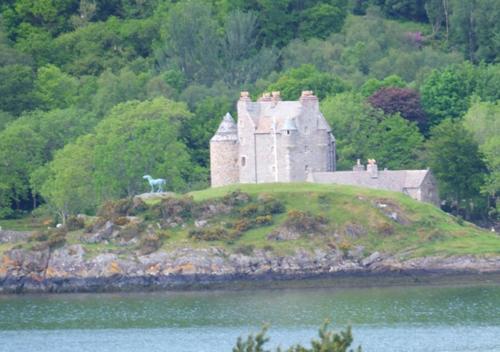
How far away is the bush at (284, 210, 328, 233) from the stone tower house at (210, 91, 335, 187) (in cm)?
499

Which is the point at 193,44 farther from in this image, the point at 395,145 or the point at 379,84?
the point at 395,145

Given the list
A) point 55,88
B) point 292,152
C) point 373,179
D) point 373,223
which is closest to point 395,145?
point 373,179

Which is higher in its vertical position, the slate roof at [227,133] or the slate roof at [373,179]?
the slate roof at [227,133]

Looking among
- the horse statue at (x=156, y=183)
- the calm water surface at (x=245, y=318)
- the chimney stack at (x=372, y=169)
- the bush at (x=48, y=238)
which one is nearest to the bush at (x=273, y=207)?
the chimney stack at (x=372, y=169)

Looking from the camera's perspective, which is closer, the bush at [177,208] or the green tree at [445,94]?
the bush at [177,208]

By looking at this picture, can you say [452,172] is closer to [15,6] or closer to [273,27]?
[273,27]

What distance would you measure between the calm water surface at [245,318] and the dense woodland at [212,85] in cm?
1616

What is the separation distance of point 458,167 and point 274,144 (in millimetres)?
10699

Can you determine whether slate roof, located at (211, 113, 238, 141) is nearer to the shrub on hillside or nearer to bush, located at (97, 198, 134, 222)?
the shrub on hillside

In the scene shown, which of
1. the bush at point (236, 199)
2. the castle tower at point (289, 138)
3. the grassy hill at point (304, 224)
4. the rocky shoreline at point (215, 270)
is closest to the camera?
the rocky shoreline at point (215, 270)

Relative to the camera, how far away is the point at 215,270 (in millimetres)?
106312

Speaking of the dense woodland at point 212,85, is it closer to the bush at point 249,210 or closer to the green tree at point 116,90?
the green tree at point 116,90

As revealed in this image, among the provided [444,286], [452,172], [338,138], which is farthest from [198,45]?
[444,286]

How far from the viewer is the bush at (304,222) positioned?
10869cm
